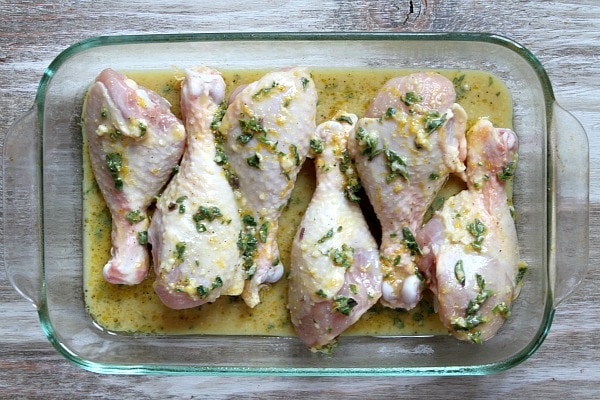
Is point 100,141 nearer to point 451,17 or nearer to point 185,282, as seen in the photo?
point 185,282

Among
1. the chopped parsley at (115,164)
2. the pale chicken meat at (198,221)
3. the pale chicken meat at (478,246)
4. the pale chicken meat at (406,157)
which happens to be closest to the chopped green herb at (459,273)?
the pale chicken meat at (478,246)

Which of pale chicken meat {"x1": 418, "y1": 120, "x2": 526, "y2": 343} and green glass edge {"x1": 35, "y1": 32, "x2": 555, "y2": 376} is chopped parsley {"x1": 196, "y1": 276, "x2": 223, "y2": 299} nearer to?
green glass edge {"x1": 35, "y1": 32, "x2": 555, "y2": 376}

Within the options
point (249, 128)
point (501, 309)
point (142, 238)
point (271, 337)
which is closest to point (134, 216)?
point (142, 238)

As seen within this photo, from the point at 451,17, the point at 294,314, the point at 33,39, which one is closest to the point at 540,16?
the point at 451,17

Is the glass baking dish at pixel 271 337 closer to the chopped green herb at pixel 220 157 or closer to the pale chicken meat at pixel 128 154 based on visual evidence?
the pale chicken meat at pixel 128 154

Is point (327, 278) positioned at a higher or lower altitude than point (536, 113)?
lower
